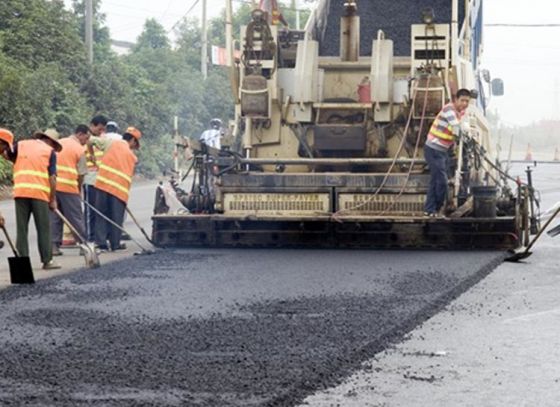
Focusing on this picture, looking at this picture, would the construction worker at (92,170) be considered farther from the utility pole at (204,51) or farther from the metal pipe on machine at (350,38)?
the utility pole at (204,51)

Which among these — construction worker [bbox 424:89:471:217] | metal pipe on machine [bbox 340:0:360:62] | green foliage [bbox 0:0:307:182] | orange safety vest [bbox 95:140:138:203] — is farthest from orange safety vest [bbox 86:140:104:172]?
green foliage [bbox 0:0:307:182]

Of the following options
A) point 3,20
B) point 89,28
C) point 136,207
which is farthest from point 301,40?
point 89,28

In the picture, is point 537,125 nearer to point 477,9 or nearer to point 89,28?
point 89,28

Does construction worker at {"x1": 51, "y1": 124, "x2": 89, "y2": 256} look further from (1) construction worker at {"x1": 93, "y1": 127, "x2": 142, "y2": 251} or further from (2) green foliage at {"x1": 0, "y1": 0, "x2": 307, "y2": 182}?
(2) green foliage at {"x1": 0, "y1": 0, "x2": 307, "y2": 182}

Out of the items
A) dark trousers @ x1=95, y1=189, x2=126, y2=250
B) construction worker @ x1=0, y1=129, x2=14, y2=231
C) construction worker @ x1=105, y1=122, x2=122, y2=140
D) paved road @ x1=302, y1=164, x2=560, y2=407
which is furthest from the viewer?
construction worker @ x1=105, y1=122, x2=122, y2=140

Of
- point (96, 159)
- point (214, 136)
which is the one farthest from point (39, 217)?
point (214, 136)

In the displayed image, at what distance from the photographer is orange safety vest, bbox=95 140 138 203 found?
13.2 m

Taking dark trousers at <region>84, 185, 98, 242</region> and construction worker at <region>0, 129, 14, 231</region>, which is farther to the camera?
dark trousers at <region>84, 185, 98, 242</region>

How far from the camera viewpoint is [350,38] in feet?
44.7

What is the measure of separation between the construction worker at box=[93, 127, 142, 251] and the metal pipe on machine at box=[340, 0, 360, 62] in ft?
8.35

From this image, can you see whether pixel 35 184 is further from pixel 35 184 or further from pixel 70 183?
pixel 70 183

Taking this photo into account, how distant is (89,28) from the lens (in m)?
35.2

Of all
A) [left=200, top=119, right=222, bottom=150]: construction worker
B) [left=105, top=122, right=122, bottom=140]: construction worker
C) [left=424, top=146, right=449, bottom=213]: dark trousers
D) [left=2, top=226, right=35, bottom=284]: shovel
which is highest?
[left=105, top=122, right=122, bottom=140]: construction worker

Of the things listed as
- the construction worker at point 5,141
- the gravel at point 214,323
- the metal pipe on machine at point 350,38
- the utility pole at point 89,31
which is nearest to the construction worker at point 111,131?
the gravel at point 214,323
